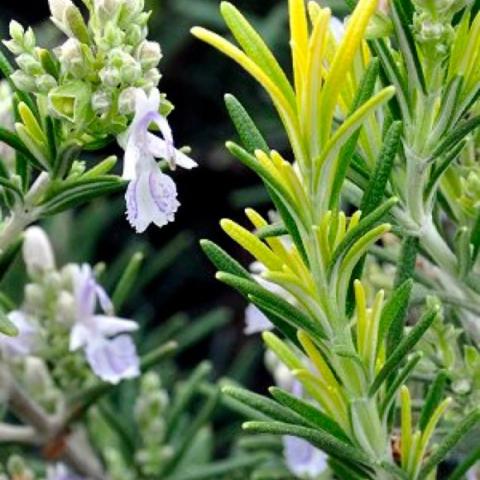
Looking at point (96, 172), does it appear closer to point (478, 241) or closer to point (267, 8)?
point (478, 241)

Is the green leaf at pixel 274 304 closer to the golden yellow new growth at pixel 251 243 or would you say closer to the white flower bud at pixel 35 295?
the golden yellow new growth at pixel 251 243

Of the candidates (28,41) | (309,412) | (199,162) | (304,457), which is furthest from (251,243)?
(199,162)

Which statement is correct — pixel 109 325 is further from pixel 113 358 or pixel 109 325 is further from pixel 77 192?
pixel 77 192

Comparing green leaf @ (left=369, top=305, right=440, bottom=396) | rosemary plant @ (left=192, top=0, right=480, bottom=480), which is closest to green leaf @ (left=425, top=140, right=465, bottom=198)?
rosemary plant @ (left=192, top=0, right=480, bottom=480)

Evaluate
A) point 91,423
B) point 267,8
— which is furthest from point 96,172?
point 267,8

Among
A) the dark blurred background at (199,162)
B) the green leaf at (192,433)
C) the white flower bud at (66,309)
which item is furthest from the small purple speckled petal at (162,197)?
the dark blurred background at (199,162)

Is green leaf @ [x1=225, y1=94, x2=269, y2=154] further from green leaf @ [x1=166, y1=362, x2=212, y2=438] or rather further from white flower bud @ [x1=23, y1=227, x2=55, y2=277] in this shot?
green leaf @ [x1=166, y1=362, x2=212, y2=438]
